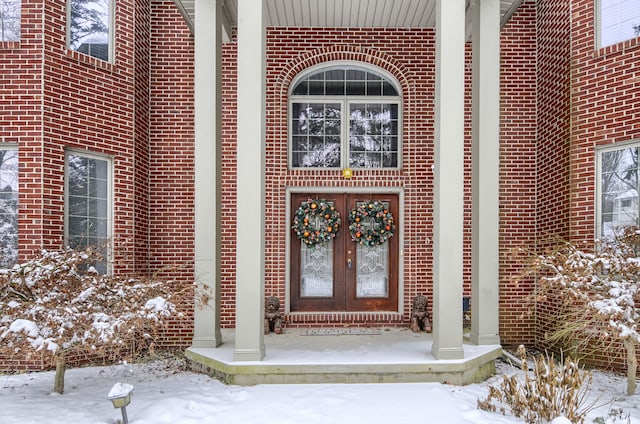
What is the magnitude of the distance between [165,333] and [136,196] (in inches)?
88.0

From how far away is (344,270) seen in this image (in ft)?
23.5

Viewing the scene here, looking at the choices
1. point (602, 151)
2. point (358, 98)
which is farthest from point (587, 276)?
point (358, 98)

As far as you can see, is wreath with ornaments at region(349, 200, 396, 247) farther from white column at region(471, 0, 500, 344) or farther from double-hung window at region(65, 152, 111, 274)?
double-hung window at region(65, 152, 111, 274)

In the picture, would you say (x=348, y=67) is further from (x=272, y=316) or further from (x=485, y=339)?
(x=485, y=339)

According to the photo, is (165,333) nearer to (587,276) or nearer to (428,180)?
(428,180)

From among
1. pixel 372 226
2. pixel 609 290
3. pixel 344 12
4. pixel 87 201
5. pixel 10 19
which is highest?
pixel 344 12

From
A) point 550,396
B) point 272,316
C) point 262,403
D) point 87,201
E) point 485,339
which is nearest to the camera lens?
point 550,396

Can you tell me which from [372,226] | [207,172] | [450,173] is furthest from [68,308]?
[372,226]

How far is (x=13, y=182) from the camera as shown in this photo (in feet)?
18.3

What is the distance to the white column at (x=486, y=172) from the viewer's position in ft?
18.0

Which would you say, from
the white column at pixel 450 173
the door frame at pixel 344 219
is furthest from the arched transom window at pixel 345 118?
the white column at pixel 450 173

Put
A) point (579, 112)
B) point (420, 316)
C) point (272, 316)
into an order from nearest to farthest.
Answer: point (579, 112) → point (272, 316) → point (420, 316)

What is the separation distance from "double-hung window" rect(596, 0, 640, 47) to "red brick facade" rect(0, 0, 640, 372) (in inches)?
6.8

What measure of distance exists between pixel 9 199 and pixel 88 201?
3.02 ft
